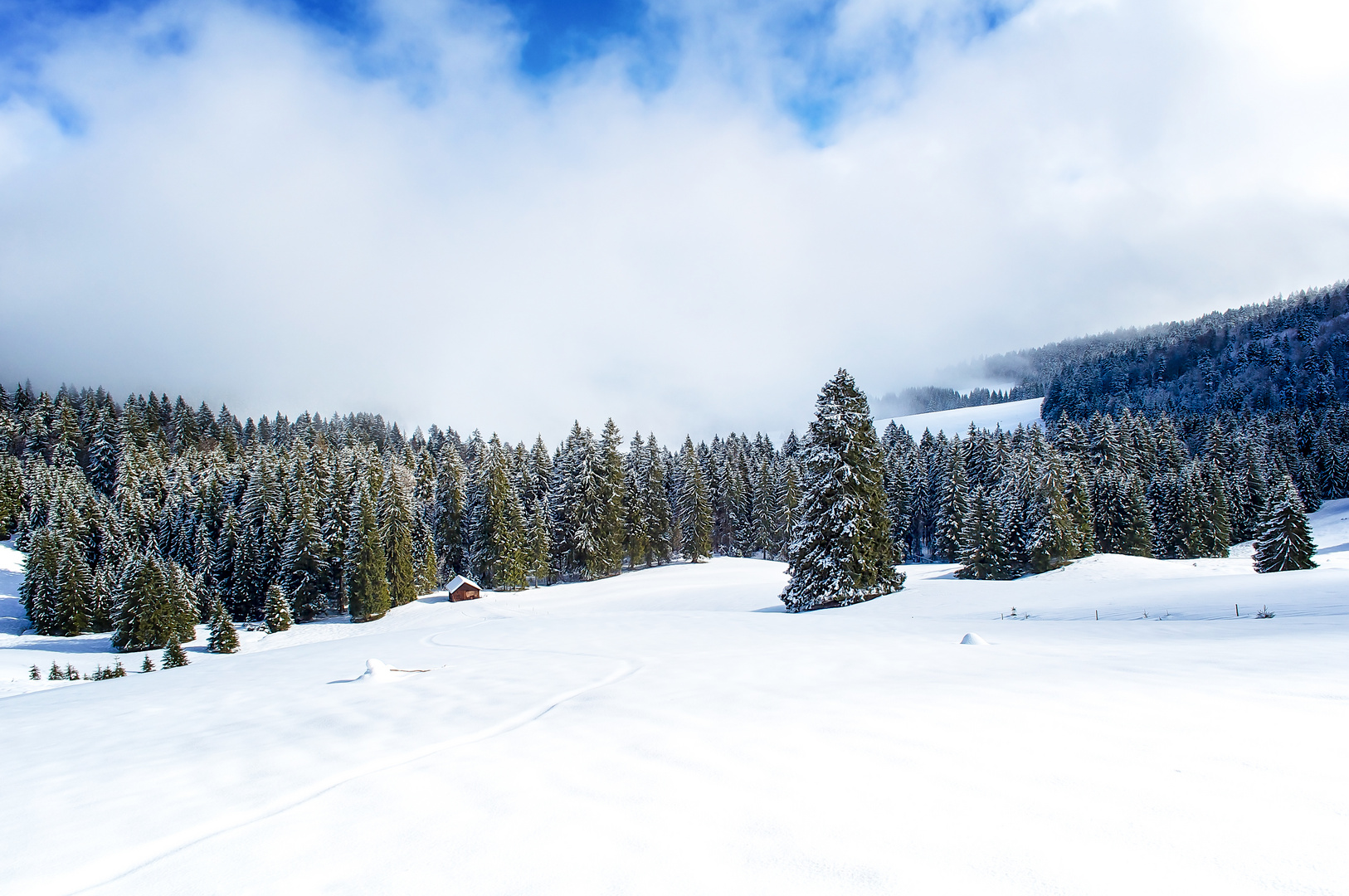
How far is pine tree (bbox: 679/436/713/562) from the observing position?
6494cm

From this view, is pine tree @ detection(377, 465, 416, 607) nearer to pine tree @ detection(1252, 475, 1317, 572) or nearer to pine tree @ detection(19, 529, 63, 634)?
pine tree @ detection(19, 529, 63, 634)

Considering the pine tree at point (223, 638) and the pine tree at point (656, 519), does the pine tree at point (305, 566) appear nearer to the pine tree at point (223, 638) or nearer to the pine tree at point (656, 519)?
the pine tree at point (223, 638)

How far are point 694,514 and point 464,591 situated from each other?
2522cm

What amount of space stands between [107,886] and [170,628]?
167ft

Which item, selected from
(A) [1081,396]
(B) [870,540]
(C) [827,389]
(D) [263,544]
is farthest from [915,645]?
(A) [1081,396]

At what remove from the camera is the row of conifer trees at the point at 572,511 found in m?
43.2

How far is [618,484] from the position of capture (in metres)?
60.3

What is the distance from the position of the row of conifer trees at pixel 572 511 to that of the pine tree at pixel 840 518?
0.45ft

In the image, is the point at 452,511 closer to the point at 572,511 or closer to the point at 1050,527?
the point at 572,511

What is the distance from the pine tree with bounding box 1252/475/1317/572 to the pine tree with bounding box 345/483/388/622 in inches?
2349

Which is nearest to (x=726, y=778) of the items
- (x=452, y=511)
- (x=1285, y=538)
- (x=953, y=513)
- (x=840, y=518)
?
(x=840, y=518)

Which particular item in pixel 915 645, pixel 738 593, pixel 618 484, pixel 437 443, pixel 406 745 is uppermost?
pixel 437 443

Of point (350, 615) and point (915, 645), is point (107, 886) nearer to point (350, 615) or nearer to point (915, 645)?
point (915, 645)

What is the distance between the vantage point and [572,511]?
5866 cm
